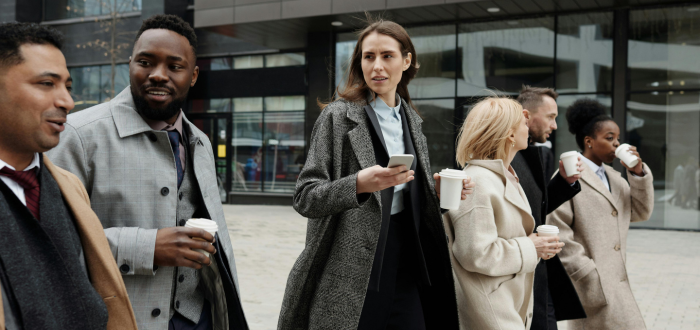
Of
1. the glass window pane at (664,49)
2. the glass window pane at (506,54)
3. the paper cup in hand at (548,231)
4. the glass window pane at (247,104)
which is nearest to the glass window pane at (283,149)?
the glass window pane at (247,104)

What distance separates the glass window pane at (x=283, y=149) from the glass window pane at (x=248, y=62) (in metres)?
1.75

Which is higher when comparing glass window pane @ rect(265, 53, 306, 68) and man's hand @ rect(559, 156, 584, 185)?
glass window pane @ rect(265, 53, 306, 68)

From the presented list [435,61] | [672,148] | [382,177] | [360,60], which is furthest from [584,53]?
[382,177]

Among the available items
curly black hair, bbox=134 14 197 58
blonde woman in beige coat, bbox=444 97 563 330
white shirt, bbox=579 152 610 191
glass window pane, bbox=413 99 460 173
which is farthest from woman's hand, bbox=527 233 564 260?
glass window pane, bbox=413 99 460 173

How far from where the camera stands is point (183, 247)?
1818 millimetres

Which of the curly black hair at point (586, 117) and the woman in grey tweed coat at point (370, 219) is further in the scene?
the curly black hair at point (586, 117)

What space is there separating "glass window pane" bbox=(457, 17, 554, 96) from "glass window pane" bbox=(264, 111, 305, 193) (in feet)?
17.2

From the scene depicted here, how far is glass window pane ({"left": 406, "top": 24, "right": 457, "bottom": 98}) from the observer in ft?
46.3

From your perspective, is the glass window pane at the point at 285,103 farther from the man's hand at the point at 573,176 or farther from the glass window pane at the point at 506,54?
the man's hand at the point at 573,176

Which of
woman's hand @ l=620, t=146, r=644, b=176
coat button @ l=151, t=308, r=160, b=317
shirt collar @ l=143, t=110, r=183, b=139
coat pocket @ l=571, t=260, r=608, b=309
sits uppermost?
shirt collar @ l=143, t=110, r=183, b=139

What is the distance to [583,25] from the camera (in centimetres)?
1262

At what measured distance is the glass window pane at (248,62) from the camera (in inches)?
678

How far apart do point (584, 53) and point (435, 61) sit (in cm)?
368

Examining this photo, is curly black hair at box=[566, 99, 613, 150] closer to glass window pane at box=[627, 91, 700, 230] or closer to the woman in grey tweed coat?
the woman in grey tweed coat
